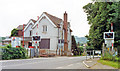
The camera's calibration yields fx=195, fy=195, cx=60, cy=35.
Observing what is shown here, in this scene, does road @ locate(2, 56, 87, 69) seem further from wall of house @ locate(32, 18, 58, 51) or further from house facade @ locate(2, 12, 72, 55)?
wall of house @ locate(32, 18, 58, 51)

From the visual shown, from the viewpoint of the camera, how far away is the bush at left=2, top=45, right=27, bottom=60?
70.3ft

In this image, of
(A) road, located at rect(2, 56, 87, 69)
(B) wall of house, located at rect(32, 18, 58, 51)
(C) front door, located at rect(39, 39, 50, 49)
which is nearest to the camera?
(A) road, located at rect(2, 56, 87, 69)

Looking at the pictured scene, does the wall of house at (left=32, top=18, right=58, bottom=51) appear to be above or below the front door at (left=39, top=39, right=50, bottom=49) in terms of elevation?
above

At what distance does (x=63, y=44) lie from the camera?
160 ft

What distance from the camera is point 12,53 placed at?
22.8m

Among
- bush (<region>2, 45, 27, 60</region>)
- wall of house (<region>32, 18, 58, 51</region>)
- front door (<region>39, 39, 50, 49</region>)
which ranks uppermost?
wall of house (<region>32, 18, 58, 51</region>)

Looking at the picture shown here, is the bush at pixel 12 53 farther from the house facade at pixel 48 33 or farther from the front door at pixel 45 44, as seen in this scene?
the house facade at pixel 48 33

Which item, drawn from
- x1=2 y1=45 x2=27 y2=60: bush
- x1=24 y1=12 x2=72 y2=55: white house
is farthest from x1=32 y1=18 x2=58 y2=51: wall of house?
x1=2 y1=45 x2=27 y2=60: bush

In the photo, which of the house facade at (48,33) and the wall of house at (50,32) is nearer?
the house facade at (48,33)

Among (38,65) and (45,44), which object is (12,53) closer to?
(38,65)

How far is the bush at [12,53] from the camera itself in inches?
844

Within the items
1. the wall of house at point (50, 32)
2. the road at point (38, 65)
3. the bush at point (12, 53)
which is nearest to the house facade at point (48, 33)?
the wall of house at point (50, 32)

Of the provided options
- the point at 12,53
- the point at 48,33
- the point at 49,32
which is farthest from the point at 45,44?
the point at 12,53

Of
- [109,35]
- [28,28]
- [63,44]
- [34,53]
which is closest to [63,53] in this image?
[63,44]
